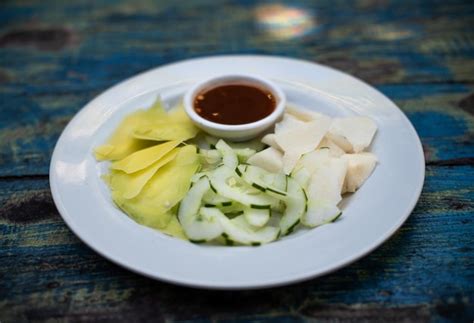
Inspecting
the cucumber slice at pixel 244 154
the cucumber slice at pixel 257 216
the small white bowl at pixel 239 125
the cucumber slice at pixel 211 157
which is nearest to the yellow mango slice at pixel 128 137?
the small white bowl at pixel 239 125

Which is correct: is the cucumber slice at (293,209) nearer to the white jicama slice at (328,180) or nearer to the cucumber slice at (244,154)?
the white jicama slice at (328,180)

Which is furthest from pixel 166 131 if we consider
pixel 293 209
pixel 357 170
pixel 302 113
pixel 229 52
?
pixel 229 52

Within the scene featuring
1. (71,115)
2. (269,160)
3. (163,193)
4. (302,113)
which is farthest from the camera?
(71,115)

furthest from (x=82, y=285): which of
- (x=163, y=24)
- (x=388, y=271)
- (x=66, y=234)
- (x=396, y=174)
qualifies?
(x=163, y=24)

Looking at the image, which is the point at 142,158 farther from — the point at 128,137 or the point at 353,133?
the point at 353,133

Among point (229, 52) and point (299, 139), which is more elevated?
point (299, 139)

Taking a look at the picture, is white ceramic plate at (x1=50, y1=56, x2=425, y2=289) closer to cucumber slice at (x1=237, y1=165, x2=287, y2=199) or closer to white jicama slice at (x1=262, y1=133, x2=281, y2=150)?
cucumber slice at (x1=237, y1=165, x2=287, y2=199)

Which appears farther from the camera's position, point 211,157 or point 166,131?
point 166,131
